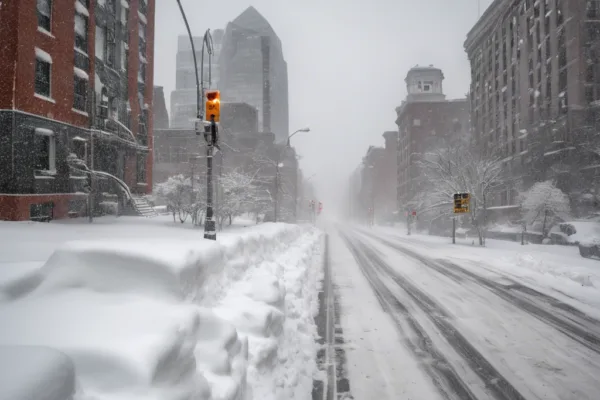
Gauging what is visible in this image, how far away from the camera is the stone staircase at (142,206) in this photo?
2172cm

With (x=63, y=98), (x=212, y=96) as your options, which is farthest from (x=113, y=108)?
(x=212, y=96)

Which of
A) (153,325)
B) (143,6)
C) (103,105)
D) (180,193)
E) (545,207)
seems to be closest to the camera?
(153,325)

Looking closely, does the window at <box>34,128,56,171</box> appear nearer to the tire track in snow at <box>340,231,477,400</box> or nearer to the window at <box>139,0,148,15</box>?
the window at <box>139,0,148,15</box>

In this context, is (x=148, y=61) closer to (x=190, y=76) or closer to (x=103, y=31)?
(x=103, y=31)

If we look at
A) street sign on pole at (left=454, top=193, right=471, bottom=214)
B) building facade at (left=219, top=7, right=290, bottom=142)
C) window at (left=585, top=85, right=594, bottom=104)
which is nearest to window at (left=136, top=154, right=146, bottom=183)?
street sign on pole at (left=454, top=193, right=471, bottom=214)

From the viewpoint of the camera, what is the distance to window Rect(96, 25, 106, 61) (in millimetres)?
20906

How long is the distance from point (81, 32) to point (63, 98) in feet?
15.5

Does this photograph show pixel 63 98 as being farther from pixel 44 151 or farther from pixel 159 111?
pixel 159 111

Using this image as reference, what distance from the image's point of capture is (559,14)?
3394 cm

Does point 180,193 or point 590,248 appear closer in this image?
point 590,248

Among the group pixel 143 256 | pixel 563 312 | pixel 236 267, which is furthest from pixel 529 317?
pixel 143 256

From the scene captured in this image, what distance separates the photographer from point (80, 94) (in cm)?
1895

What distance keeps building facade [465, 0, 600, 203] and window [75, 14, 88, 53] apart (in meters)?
39.3

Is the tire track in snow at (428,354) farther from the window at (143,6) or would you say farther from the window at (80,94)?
the window at (143,6)
